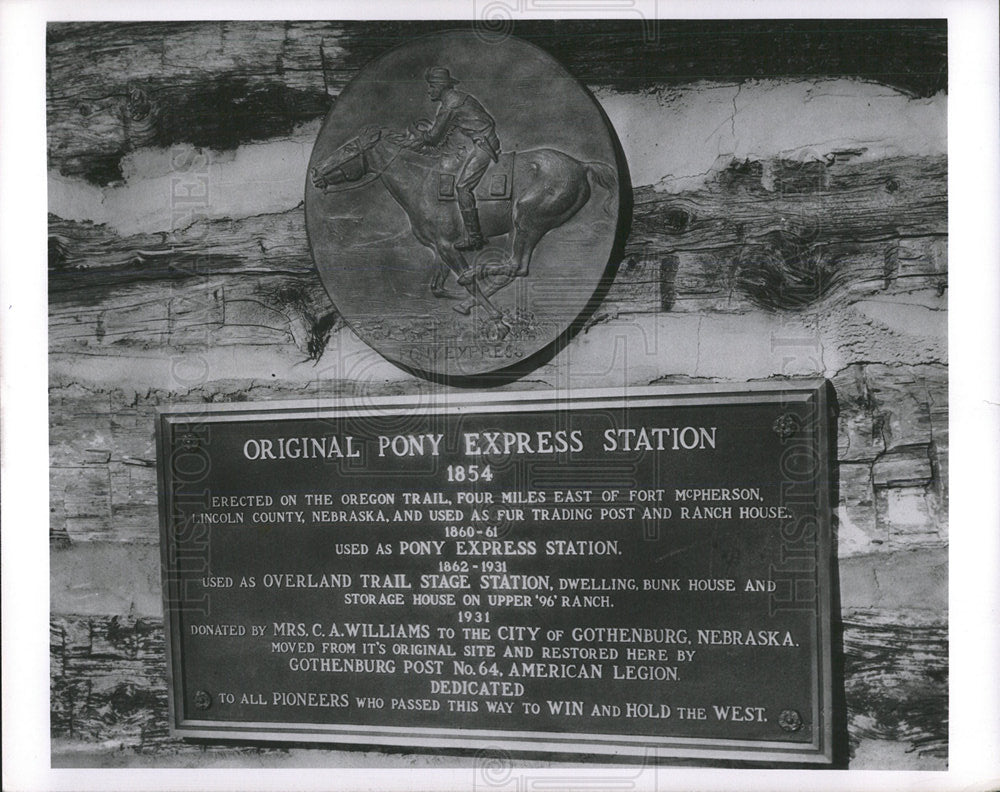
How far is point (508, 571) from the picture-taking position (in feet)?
12.5

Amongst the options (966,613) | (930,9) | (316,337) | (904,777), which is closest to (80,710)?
(316,337)

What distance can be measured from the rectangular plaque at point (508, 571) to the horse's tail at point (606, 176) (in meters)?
0.83

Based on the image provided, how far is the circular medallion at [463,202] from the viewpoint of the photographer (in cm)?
378

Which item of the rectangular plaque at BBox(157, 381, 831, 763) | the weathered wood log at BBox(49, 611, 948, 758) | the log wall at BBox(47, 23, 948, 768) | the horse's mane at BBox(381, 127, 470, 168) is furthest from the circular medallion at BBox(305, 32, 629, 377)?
the weathered wood log at BBox(49, 611, 948, 758)

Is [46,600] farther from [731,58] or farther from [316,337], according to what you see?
[731,58]

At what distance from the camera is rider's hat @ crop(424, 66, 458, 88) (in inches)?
150

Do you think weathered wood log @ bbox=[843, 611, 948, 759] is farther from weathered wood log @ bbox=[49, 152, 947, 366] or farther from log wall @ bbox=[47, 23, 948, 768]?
weathered wood log @ bbox=[49, 152, 947, 366]

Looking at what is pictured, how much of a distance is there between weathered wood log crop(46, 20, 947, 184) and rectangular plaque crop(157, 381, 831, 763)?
50.4 inches

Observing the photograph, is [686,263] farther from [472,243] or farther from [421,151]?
[421,151]

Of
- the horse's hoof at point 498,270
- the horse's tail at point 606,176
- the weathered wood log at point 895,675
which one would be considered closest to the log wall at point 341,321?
the weathered wood log at point 895,675

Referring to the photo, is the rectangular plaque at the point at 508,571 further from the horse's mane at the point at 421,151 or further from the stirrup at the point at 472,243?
the horse's mane at the point at 421,151

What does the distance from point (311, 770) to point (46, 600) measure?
55.8 inches

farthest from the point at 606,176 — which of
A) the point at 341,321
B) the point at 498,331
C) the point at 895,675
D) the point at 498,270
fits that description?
the point at 895,675

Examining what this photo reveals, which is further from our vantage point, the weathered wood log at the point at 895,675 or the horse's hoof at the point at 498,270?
the horse's hoof at the point at 498,270
